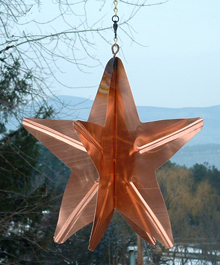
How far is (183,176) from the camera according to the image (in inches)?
189

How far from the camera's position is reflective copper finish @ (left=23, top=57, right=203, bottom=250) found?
0.69 meters

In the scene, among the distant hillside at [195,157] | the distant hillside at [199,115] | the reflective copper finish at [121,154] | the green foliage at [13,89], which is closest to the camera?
the reflective copper finish at [121,154]

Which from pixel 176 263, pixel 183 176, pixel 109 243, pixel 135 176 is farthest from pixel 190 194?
pixel 135 176

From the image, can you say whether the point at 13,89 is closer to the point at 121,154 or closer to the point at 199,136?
the point at 121,154

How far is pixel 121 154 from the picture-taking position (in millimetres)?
695

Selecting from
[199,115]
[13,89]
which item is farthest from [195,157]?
[13,89]

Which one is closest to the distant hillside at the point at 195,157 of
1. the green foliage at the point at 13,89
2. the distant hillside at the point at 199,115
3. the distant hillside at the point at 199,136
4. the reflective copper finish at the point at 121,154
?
the distant hillside at the point at 199,136

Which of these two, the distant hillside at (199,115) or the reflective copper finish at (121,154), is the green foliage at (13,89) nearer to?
the reflective copper finish at (121,154)

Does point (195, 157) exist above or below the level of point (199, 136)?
below

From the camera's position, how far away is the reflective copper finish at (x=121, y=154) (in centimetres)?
69

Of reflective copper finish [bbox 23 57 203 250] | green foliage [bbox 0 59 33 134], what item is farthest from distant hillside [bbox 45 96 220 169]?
reflective copper finish [bbox 23 57 203 250]

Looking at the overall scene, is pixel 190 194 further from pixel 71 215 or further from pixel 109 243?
pixel 71 215

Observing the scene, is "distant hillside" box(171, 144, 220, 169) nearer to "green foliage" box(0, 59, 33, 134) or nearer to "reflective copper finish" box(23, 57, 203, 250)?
"green foliage" box(0, 59, 33, 134)

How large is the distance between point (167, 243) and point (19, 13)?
3.58 feet
